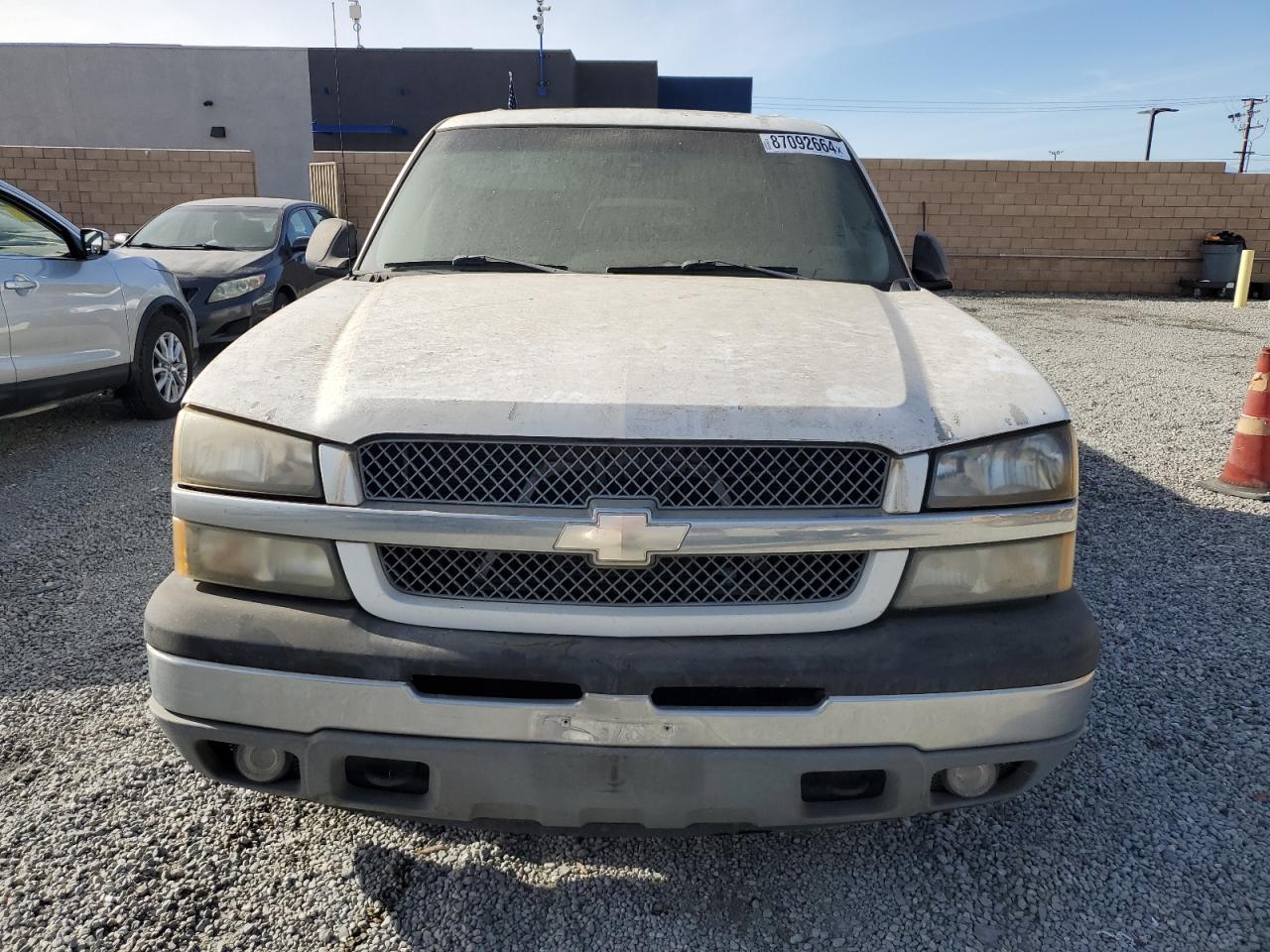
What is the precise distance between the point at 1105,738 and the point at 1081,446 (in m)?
4.08

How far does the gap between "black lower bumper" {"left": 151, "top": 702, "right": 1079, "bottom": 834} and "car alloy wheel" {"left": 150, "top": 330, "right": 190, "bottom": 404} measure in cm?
589

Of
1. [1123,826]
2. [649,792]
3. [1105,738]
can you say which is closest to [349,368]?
[649,792]

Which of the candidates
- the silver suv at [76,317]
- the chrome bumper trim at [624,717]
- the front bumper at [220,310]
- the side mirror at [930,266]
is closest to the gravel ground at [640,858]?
the chrome bumper trim at [624,717]

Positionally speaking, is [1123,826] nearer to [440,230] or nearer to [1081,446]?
[440,230]

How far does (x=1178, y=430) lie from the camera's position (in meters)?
6.93

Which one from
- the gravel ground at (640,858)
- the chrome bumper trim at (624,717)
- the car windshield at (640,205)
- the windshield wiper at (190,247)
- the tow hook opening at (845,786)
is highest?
the car windshield at (640,205)

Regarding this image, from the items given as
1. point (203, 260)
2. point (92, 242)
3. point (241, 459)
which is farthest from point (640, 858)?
point (203, 260)

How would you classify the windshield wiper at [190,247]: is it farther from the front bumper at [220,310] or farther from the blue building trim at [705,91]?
the blue building trim at [705,91]

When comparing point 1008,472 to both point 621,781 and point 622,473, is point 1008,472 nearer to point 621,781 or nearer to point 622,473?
point 622,473

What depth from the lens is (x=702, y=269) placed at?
9.83 ft

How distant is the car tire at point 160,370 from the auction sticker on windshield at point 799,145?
5093 mm

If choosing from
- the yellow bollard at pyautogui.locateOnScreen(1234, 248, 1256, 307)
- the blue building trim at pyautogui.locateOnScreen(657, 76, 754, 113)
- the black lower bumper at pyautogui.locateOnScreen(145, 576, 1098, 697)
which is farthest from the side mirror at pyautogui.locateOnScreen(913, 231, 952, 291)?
the blue building trim at pyautogui.locateOnScreen(657, 76, 754, 113)

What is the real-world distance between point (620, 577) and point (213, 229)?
9.45m

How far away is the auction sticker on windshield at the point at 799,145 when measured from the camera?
3395 millimetres
